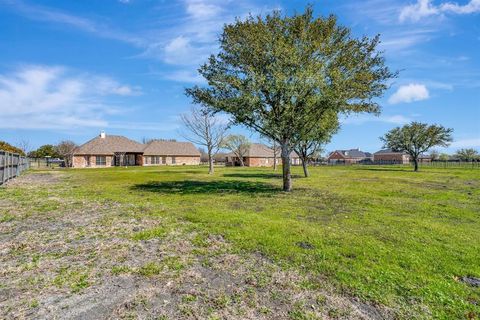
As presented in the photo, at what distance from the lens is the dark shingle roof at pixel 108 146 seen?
55.8 metres

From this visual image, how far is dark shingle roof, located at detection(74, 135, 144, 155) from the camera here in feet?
183

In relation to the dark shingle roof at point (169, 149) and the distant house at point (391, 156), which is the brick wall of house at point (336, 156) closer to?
the distant house at point (391, 156)

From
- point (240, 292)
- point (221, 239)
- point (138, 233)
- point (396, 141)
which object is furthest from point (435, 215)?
point (396, 141)

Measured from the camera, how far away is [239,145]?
69000 mm

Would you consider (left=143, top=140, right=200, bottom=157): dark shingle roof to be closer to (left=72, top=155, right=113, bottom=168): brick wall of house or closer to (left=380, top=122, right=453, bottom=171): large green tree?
(left=72, top=155, right=113, bottom=168): brick wall of house

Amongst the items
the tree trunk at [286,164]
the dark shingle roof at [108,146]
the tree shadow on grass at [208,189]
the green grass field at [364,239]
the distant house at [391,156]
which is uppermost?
the dark shingle roof at [108,146]

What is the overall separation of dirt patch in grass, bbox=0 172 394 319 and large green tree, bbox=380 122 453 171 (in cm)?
4823

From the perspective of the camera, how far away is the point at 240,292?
4164 mm

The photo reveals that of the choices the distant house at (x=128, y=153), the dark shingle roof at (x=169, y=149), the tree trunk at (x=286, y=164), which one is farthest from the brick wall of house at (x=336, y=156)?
the tree trunk at (x=286, y=164)

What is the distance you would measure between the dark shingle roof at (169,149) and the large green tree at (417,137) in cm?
4305

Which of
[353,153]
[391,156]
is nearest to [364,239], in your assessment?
[353,153]

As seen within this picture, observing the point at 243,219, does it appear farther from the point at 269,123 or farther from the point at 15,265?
the point at 269,123

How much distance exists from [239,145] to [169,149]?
16129 mm

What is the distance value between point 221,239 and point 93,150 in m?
56.7
